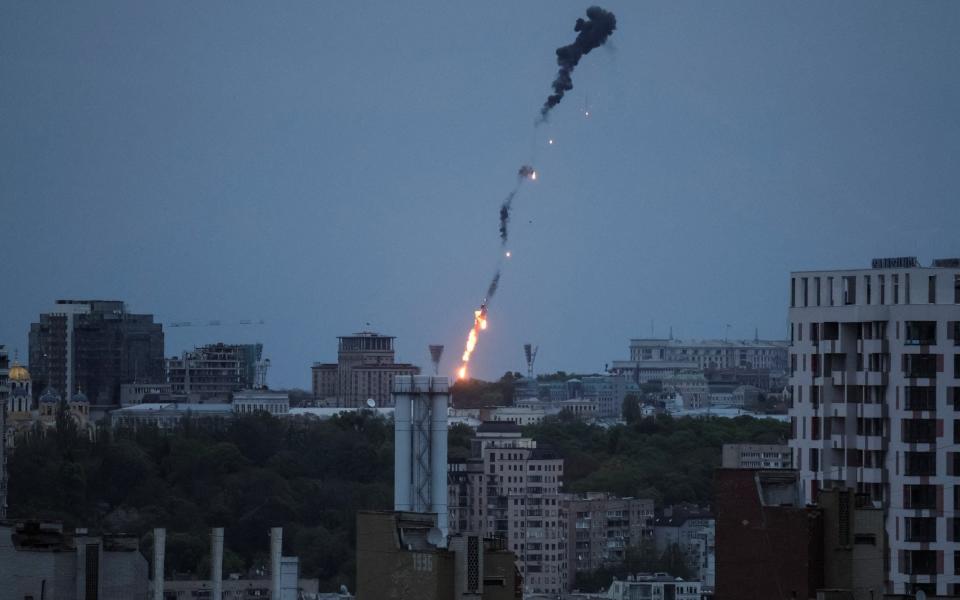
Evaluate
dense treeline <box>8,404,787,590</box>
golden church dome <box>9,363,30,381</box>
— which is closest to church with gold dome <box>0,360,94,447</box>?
golden church dome <box>9,363,30,381</box>

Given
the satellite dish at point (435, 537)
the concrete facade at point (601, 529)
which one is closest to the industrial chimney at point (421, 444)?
the satellite dish at point (435, 537)

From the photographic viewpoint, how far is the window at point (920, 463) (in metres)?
39.9

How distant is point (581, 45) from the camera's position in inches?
3177

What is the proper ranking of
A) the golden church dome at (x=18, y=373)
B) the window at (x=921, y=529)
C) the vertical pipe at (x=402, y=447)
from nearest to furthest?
the window at (x=921, y=529) < the vertical pipe at (x=402, y=447) < the golden church dome at (x=18, y=373)

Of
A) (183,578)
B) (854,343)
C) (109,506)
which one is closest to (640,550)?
(109,506)

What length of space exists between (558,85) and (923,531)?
144 feet

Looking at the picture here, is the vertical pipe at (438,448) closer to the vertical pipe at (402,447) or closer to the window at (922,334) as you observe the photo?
the vertical pipe at (402,447)

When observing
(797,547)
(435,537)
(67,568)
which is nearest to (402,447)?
(67,568)

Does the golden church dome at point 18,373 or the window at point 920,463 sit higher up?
the golden church dome at point 18,373

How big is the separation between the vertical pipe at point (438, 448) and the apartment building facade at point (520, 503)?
183 ft

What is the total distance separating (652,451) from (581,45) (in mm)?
87384

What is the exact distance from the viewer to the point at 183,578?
109250 millimetres

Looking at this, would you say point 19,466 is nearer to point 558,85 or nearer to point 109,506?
point 109,506

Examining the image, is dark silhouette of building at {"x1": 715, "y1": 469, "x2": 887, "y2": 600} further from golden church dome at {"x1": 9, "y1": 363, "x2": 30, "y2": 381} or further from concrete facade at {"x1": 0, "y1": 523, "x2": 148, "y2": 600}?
golden church dome at {"x1": 9, "y1": 363, "x2": 30, "y2": 381}
